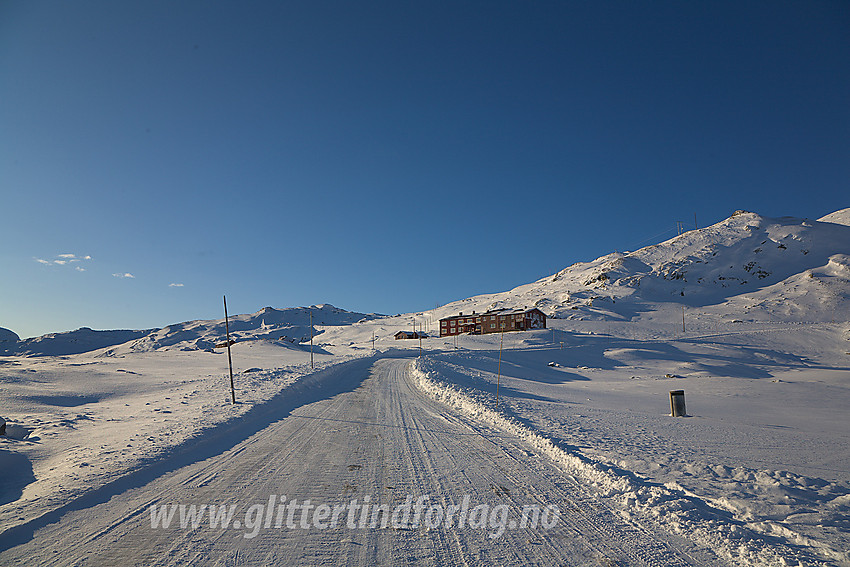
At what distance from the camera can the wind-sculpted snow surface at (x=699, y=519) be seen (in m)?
4.23

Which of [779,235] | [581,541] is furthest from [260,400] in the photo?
[779,235]

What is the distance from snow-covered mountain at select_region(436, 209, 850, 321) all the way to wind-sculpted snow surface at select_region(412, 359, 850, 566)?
340 feet

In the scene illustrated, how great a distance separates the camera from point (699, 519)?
5109mm

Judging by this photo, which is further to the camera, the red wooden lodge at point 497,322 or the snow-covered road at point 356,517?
the red wooden lodge at point 497,322

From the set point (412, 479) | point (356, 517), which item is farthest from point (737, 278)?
point (356, 517)

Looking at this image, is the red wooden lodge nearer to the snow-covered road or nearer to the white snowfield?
the white snowfield

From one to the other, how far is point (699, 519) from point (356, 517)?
4.42 metres

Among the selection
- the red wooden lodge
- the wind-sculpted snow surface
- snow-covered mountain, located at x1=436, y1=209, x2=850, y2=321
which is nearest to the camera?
the wind-sculpted snow surface

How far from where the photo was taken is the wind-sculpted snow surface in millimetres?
4227

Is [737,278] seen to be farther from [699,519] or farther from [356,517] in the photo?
[356,517]

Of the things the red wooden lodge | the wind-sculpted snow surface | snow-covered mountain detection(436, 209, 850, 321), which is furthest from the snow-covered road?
snow-covered mountain detection(436, 209, 850, 321)

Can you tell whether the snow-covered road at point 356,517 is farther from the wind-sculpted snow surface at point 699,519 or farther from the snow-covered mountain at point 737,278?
the snow-covered mountain at point 737,278

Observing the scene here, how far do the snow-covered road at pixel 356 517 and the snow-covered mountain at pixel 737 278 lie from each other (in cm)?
10439

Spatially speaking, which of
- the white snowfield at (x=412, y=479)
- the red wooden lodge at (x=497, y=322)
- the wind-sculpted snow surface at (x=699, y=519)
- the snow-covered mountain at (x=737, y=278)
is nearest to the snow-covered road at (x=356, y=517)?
the white snowfield at (x=412, y=479)
